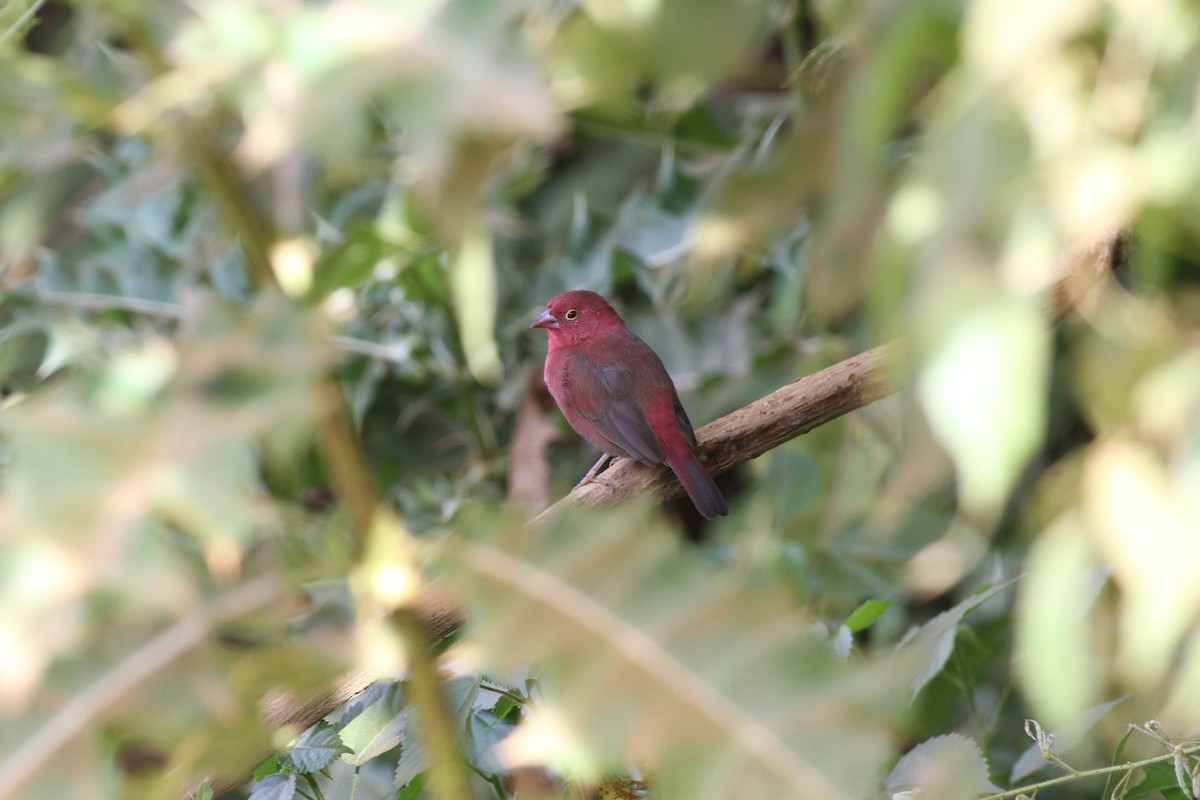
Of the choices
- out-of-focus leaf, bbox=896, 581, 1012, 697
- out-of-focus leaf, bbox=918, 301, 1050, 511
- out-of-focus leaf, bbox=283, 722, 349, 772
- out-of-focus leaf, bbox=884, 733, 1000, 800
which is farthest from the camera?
out-of-focus leaf, bbox=896, 581, 1012, 697

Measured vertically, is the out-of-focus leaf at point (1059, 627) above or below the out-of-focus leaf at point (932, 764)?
above

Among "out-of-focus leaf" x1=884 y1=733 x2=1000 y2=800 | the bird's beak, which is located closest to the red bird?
the bird's beak

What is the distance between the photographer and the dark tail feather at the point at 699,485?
3.07m

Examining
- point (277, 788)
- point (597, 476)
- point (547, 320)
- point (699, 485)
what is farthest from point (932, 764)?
point (547, 320)

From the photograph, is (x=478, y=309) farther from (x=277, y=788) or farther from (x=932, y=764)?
(x=932, y=764)

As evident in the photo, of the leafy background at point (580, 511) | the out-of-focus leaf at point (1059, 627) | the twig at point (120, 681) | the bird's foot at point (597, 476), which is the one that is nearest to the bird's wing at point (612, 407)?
the bird's foot at point (597, 476)

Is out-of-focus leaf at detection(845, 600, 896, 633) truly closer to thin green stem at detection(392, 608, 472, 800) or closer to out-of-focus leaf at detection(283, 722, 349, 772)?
out-of-focus leaf at detection(283, 722, 349, 772)

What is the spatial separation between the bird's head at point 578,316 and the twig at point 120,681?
322 centimetres

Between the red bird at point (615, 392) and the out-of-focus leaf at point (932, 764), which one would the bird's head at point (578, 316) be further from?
the out-of-focus leaf at point (932, 764)

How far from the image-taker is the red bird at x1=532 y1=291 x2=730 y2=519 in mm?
3191

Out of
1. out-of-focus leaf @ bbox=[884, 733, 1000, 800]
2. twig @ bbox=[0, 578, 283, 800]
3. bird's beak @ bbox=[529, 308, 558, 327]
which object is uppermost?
twig @ bbox=[0, 578, 283, 800]

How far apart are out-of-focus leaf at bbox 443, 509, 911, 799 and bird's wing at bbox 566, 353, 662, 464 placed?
2649 mm

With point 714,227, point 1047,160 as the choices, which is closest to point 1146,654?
point 1047,160

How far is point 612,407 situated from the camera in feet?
12.0
